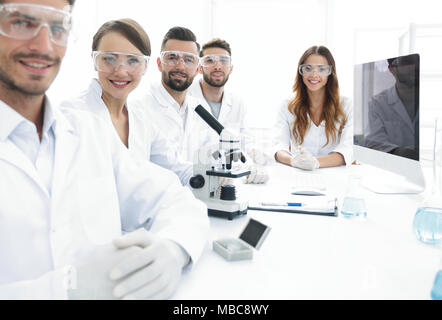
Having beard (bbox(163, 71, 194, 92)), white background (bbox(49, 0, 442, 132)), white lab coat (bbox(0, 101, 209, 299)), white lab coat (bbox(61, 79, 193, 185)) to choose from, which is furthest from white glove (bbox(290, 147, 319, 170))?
white background (bbox(49, 0, 442, 132))

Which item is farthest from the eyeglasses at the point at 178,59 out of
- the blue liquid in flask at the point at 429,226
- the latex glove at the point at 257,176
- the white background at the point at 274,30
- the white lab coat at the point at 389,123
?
the white background at the point at 274,30

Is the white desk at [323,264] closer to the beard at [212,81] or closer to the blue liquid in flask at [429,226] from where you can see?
Answer: the blue liquid in flask at [429,226]

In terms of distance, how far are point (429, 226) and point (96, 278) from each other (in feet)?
3.41

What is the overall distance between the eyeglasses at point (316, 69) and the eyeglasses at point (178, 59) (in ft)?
3.29

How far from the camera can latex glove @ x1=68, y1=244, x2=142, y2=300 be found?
823mm

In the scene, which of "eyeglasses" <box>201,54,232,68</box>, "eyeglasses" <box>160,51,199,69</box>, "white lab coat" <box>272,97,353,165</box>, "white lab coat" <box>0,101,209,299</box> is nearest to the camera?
"white lab coat" <box>0,101,209,299</box>

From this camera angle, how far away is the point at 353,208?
1507 millimetres

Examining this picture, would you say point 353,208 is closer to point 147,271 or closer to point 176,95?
point 147,271

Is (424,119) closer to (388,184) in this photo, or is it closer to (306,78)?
(306,78)

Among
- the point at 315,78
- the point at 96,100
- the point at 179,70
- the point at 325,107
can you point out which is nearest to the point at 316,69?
the point at 315,78

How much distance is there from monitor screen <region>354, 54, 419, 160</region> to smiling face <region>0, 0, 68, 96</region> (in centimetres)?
152

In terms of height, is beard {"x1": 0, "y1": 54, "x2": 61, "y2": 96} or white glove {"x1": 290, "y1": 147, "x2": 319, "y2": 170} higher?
beard {"x1": 0, "y1": 54, "x2": 61, "y2": 96}

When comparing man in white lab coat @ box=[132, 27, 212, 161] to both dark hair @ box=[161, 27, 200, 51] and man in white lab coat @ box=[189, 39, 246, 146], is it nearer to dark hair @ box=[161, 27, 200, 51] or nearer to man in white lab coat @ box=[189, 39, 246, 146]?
dark hair @ box=[161, 27, 200, 51]

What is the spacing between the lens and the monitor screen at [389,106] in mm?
1770
